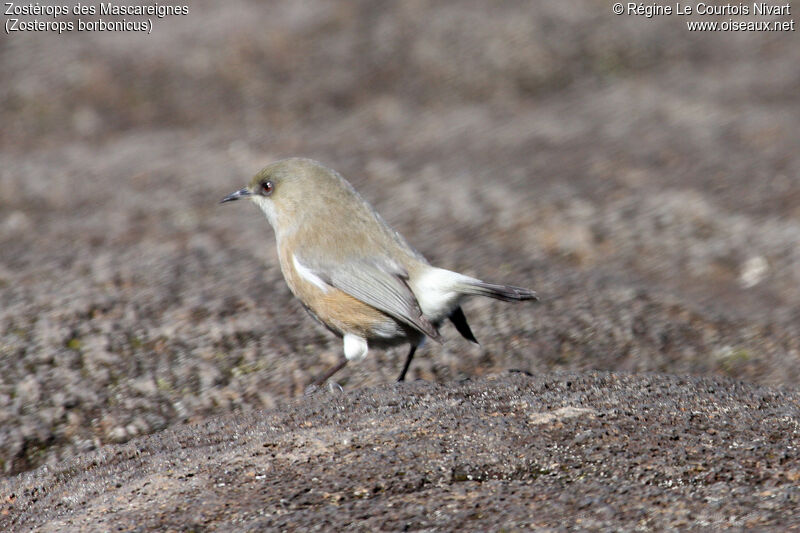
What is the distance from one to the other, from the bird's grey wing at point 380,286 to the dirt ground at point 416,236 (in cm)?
50

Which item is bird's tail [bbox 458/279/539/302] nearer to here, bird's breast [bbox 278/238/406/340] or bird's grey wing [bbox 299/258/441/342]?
bird's grey wing [bbox 299/258/441/342]

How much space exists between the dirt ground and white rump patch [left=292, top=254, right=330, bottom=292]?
33.4 inches

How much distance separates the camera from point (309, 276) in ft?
18.9

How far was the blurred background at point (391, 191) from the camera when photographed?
6531 mm

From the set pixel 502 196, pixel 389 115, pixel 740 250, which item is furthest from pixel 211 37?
pixel 740 250

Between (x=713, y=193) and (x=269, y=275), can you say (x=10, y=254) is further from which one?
(x=713, y=193)

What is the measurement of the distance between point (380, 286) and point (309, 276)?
1.55 feet

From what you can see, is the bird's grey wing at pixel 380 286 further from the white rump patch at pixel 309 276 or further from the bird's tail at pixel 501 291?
the bird's tail at pixel 501 291

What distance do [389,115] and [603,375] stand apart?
8.23m

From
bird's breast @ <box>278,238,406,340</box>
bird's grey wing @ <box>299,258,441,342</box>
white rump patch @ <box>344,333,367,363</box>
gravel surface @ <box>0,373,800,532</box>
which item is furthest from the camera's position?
white rump patch @ <box>344,333,367,363</box>

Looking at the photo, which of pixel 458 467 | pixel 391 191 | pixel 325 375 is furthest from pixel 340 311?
pixel 391 191

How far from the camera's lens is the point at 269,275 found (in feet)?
26.1

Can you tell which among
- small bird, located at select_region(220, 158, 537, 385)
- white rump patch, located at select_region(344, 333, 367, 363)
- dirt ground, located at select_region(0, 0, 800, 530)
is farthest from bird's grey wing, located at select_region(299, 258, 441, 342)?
dirt ground, located at select_region(0, 0, 800, 530)

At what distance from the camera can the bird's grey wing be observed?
545 cm
